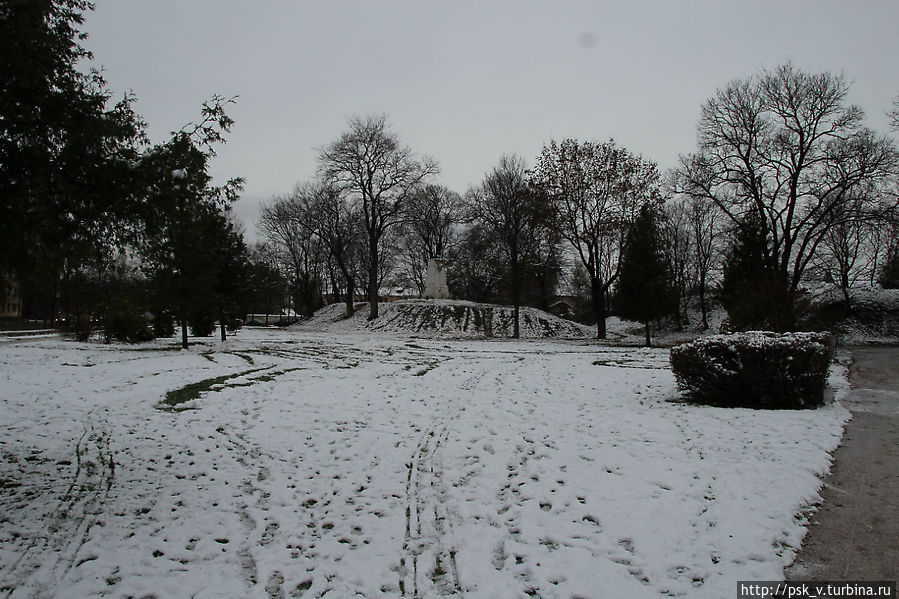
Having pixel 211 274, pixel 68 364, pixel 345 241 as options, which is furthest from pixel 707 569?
pixel 345 241

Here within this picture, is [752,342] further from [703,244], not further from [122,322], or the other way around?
[703,244]

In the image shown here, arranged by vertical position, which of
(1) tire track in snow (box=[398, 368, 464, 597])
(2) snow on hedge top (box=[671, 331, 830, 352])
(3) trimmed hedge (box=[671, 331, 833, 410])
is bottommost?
(1) tire track in snow (box=[398, 368, 464, 597])

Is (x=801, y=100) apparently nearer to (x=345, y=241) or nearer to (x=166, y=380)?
(x=166, y=380)

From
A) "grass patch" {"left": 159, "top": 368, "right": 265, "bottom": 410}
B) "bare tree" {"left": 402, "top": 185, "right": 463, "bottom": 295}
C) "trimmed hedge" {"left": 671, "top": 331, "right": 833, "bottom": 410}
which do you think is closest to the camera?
"trimmed hedge" {"left": 671, "top": 331, "right": 833, "bottom": 410}

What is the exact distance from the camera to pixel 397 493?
190 inches

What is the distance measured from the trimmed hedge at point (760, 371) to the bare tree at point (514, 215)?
766 inches

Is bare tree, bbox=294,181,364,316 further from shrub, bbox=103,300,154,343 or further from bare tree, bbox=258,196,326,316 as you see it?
shrub, bbox=103,300,154,343

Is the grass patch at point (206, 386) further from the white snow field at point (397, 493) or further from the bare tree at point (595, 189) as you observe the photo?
the bare tree at point (595, 189)

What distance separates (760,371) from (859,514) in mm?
4130

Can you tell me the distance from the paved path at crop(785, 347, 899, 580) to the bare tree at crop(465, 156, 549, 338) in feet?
71.7

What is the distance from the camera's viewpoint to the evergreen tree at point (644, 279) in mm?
23219

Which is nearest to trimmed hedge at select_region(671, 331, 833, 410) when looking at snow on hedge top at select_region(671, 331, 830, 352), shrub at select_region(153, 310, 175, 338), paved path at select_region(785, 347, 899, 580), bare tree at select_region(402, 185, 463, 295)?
snow on hedge top at select_region(671, 331, 830, 352)

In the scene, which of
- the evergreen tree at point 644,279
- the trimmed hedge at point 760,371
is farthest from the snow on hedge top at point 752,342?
the evergreen tree at point 644,279

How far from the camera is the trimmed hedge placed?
7.79m
